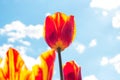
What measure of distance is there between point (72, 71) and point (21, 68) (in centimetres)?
27

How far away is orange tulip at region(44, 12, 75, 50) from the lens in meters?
1.41

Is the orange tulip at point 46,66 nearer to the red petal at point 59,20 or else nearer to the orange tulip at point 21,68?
the orange tulip at point 21,68

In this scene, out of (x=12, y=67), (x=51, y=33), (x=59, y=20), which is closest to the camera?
(x=12, y=67)

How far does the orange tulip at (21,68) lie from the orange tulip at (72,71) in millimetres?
133

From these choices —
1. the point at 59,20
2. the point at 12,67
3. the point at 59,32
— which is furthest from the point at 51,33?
the point at 12,67

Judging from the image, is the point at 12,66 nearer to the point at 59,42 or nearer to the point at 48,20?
the point at 59,42

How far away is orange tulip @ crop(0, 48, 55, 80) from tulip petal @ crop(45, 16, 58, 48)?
3.2 inches

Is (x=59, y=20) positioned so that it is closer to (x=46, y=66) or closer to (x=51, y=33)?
(x=51, y=33)

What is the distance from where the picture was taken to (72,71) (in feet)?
4.66

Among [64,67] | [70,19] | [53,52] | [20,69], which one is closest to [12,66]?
[20,69]

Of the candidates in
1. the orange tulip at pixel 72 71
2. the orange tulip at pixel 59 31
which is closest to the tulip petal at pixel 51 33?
the orange tulip at pixel 59 31

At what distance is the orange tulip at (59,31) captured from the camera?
141 cm

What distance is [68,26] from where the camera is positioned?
4.91 ft

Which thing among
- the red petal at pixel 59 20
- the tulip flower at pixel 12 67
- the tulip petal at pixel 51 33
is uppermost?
the red petal at pixel 59 20
